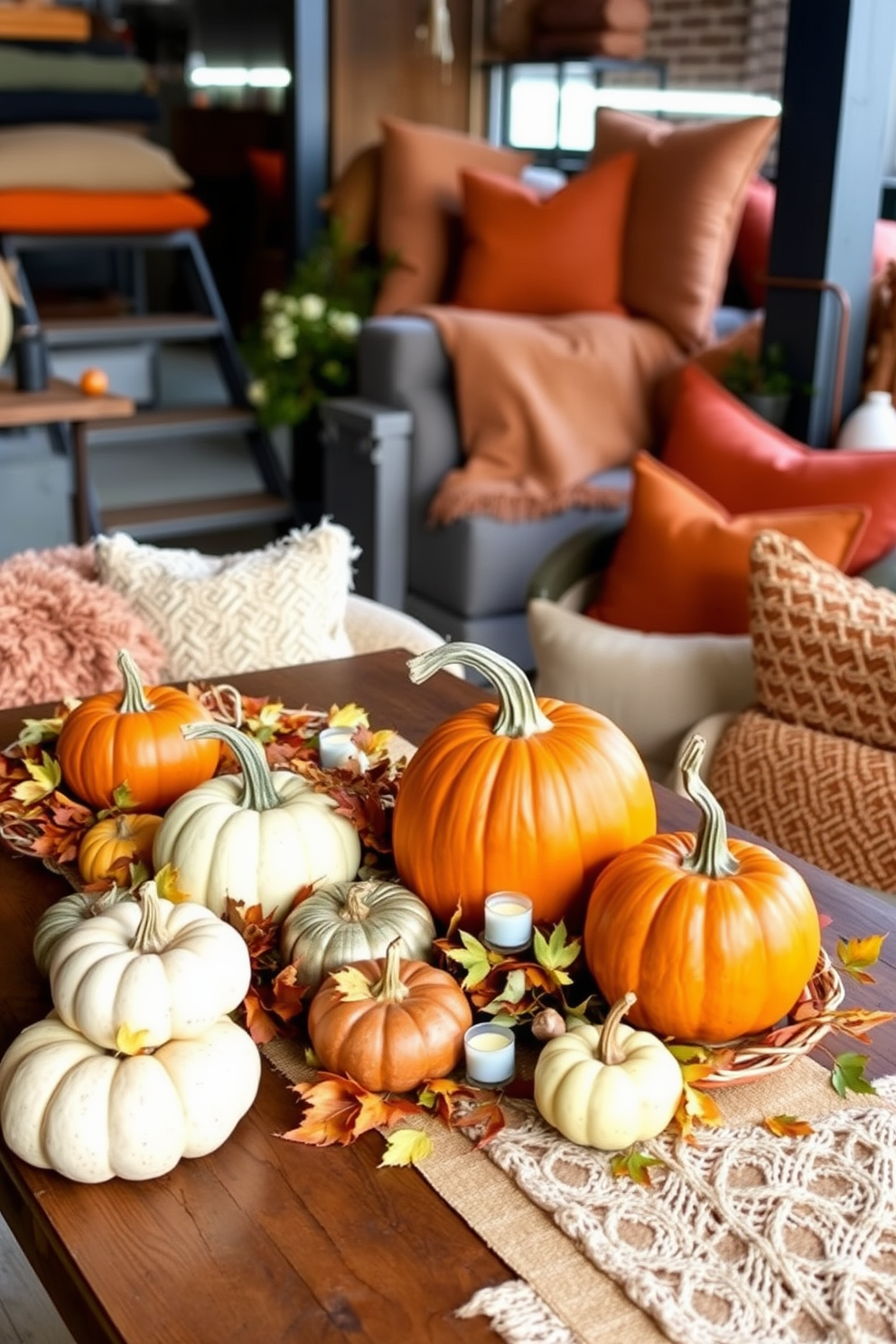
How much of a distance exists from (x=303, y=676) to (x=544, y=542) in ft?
5.28

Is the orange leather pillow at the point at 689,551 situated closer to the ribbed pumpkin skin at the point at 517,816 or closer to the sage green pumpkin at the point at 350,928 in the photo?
the ribbed pumpkin skin at the point at 517,816

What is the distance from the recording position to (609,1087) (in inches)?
38.0

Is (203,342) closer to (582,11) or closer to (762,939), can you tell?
(582,11)

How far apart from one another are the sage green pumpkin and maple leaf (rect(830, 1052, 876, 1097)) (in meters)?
0.32

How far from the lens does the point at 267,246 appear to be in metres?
7.50

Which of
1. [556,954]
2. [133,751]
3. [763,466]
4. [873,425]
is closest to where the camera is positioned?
[556,954]

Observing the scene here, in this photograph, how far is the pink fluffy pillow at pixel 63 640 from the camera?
1.96 m

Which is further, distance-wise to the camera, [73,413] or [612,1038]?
[73,413]

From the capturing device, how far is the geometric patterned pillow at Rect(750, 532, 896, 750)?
1.96 m

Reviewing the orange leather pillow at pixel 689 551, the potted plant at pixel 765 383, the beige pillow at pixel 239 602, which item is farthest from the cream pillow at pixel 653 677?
the potted plant at pixel 765 383

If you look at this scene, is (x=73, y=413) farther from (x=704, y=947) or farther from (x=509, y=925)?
(x=704, y=947)

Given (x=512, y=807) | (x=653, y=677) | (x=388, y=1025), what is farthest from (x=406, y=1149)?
(x=653, y=677)

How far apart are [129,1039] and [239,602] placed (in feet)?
3.78

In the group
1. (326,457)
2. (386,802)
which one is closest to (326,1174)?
(386,802)
